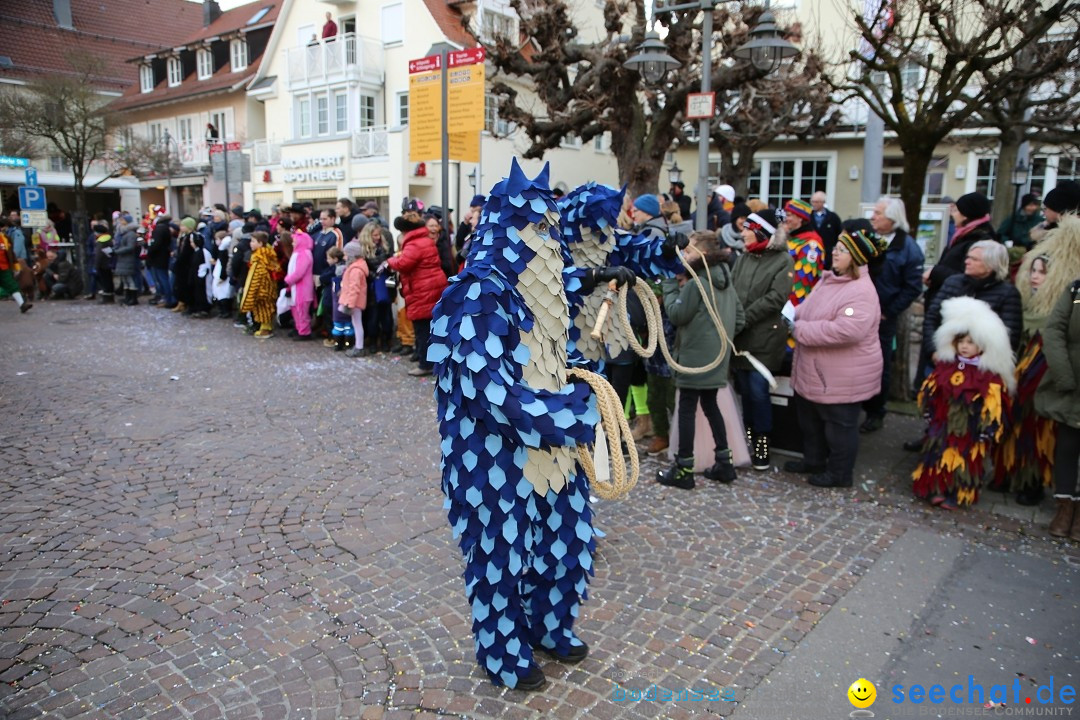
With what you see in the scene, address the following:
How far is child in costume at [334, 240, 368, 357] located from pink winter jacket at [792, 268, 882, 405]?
20.9 feet

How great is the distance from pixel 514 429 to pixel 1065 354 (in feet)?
12.2

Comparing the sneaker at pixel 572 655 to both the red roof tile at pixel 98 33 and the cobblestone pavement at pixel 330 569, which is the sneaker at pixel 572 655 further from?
the red roof tile at pixel 98 33

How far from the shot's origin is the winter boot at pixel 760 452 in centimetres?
579

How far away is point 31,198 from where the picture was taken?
16547 millimetres

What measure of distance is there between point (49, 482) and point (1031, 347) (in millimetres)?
7018

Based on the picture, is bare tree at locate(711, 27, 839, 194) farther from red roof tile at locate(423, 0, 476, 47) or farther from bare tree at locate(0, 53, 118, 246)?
bare tree at locate(0, 53, 118, 246)

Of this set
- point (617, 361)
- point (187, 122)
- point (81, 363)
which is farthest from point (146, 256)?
point (187, 122)

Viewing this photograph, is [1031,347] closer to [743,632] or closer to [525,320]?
[743,632]

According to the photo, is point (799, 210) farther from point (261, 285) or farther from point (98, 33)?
point (98, 33)

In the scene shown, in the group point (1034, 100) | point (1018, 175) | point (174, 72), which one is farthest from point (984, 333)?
point (174, 72)

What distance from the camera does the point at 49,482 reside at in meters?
5.43

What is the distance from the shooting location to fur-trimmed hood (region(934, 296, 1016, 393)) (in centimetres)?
483

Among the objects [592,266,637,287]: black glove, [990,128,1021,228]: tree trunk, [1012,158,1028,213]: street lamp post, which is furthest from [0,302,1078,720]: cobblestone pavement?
[1012,158,1028,213]: street lamp post

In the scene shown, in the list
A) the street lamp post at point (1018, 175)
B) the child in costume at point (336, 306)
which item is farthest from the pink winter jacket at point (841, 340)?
the street lamp post at point (1018, 175)
